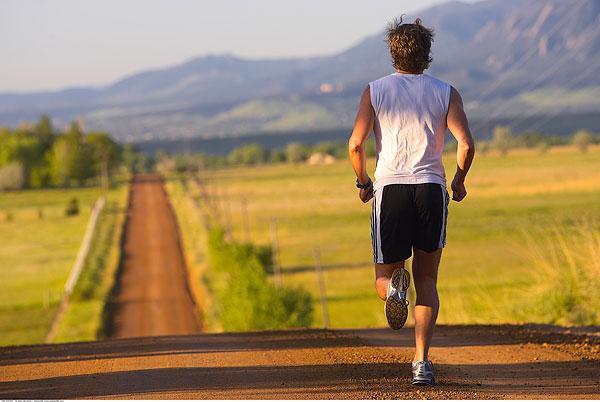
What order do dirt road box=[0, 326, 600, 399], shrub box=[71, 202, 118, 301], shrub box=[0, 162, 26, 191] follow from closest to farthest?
dirt road box=[0, 326, 600, 399] → shrub box=[71, 202, 118, 301] → shrub box=[0, 162, 26, 191]

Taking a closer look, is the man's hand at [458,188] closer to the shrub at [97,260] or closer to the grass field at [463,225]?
the grass field at [463,225]

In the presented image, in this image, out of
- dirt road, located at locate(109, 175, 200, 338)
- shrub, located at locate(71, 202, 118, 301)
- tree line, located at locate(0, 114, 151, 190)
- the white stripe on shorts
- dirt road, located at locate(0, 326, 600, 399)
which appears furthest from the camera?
tree line, located at locate(0, 114, 151, 190)

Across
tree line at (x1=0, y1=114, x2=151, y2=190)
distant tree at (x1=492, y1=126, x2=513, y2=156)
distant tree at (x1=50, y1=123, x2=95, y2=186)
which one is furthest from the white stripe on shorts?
distant tree at (x1=50, y1=123, x2=95, y2=186)

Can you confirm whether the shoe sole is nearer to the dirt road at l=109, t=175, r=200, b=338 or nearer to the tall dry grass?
the tall dry grass

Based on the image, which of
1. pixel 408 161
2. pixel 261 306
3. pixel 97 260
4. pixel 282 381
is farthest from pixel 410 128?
pixel 97 260

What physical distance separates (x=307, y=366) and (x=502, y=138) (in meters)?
108

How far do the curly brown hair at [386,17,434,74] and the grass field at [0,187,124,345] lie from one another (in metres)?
31.8

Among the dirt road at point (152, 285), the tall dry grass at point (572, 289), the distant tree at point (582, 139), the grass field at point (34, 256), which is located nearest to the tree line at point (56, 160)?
the grass field at point (34, 256)

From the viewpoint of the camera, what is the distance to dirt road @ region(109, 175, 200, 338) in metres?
42.0

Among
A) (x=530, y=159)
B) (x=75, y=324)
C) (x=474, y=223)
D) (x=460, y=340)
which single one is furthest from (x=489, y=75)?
(x=460, y=340)

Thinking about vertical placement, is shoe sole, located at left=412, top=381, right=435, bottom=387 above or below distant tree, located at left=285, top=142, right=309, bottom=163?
above

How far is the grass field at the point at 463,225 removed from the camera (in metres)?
26.5

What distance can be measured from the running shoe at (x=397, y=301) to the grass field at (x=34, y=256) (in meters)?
31.8

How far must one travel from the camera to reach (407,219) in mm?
8047
